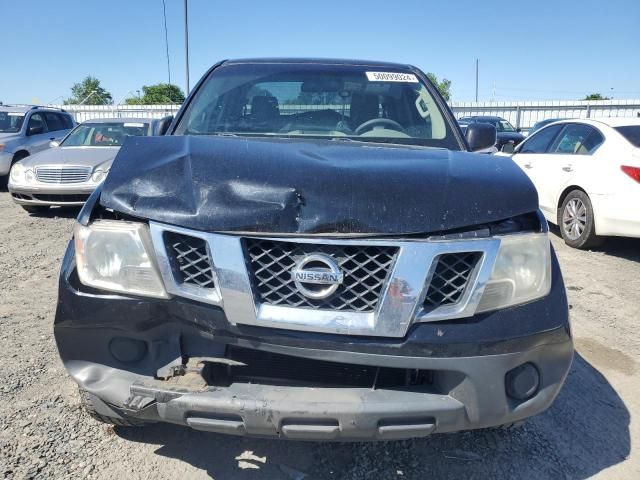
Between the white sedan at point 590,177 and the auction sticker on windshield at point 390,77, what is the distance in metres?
3.33

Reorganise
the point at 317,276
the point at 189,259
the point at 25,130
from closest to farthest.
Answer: the point at 317,276 < the point at 189,259 < the point at 25,130

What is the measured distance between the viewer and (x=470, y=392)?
180 centimetres

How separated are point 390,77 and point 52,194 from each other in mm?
6103

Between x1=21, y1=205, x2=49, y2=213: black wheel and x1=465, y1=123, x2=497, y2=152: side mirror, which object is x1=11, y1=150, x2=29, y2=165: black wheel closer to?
x1=21, y1=205, x2=49, y2=213: black wheel

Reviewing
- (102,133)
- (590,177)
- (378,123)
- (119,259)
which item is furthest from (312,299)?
(102,133)

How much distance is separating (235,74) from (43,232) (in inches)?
189

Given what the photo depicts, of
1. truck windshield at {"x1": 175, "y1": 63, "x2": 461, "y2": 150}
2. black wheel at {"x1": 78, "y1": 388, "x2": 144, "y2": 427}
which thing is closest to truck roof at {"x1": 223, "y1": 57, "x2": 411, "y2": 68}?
truck windshield at {"x1": 175, "y1": 63, "x2": 461, "y2": 150}

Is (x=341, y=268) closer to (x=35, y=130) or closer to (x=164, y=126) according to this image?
(x=164, y=126)

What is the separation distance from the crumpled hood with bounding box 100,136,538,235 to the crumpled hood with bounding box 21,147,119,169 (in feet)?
20.4

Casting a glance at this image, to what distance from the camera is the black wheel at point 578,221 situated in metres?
6.06

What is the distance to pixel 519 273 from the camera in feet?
6.20

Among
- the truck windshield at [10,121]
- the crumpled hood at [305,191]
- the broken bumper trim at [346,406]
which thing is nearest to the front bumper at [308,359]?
the broken bumper trim at [346,406]

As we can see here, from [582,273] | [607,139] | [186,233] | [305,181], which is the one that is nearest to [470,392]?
[305,181]

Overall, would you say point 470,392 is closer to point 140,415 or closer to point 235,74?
point 140,415
